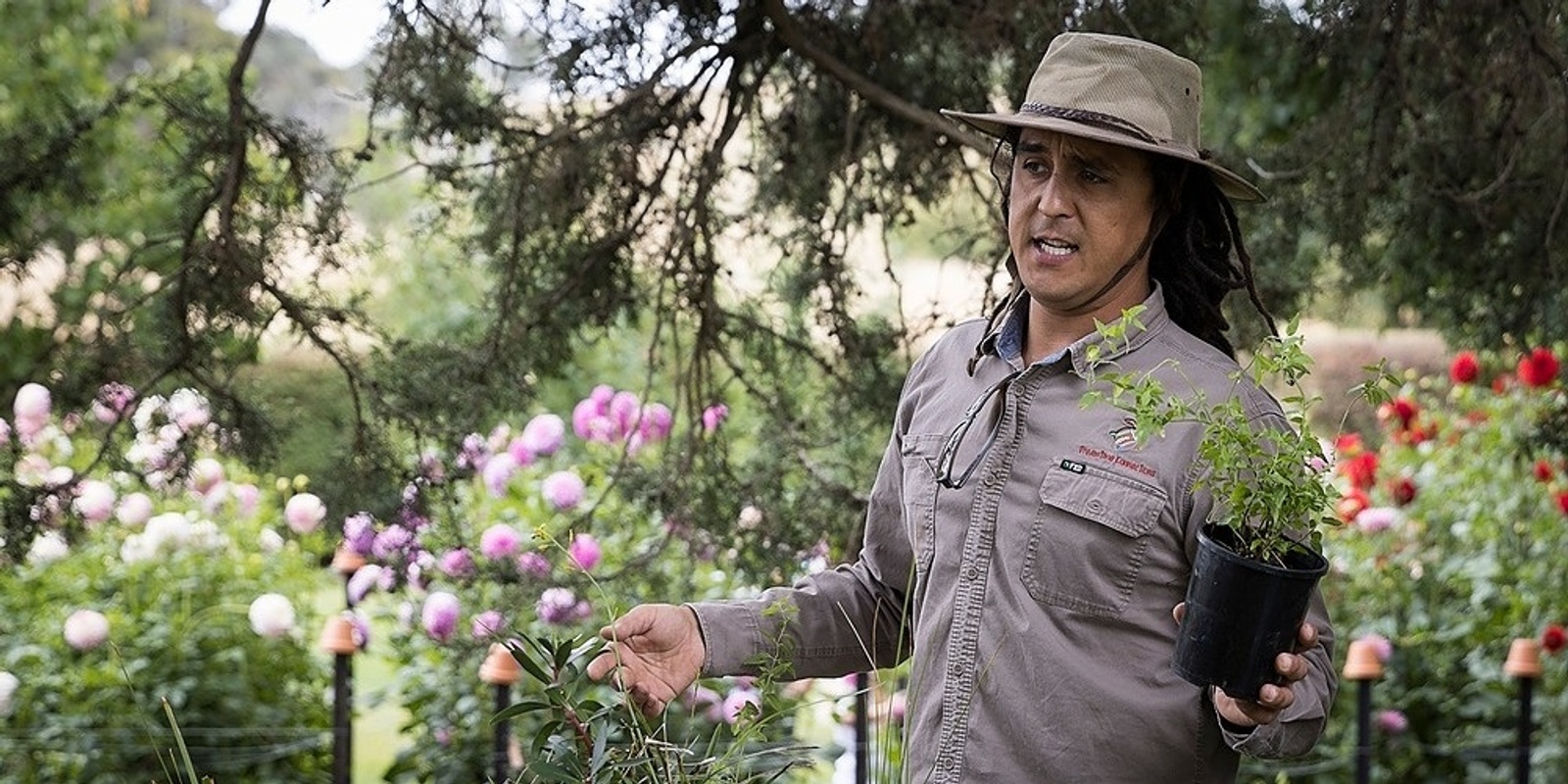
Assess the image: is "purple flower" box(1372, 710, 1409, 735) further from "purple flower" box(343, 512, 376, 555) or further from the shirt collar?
the shirt collar

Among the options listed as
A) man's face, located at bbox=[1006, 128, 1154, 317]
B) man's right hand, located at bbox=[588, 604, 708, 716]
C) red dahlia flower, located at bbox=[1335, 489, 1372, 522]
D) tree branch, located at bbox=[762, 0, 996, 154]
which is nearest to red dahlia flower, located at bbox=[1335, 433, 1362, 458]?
red dahlia flower, located at bbox=[1335, 489, 1372, 522]

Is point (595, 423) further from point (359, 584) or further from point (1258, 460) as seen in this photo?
point (1258, 460)

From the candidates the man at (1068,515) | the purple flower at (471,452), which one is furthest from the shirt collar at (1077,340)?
the purple flower at (471,452)

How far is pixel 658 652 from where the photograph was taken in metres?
1.94

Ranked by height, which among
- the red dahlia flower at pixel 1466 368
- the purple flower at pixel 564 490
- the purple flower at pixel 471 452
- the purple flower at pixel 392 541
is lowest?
the purple flower at pixel 392 541

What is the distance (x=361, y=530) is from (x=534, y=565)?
0.50m

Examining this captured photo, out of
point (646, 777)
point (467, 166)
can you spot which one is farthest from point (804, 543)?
point (646, 777)

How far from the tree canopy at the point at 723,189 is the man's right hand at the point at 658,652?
130 cm

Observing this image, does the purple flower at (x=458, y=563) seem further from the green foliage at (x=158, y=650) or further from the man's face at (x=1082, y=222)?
the man's face at (x=1082, y=222)

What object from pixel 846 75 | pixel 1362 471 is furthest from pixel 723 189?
pixel 1362 471

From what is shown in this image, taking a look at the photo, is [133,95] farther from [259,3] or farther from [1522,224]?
[1522,224]

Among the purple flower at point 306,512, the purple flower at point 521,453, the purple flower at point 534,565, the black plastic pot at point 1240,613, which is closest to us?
the black plastic pot at point 1240,613

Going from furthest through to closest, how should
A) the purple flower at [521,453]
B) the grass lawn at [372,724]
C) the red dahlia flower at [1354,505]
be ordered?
1. the grass lawn at [372,724]
2. the red dahlia flower at [1354,505]
3. the purple flower at [521,453]

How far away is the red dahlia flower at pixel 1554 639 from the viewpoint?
171 inches
